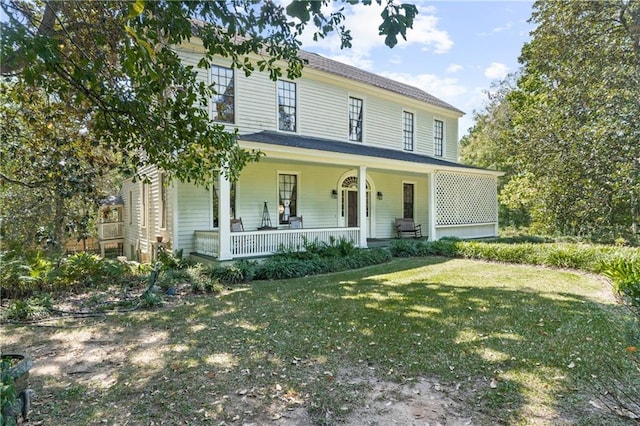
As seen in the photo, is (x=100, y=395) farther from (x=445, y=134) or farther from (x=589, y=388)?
(x=445, y=134)

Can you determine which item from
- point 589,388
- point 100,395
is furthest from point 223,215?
point 589,388

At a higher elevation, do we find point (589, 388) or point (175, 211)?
point (175, 211)

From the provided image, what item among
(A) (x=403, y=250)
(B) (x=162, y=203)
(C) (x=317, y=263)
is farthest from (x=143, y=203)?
(A) (x=403, y=250)

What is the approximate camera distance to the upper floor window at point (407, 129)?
16.4 meters

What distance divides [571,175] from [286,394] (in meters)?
13.2

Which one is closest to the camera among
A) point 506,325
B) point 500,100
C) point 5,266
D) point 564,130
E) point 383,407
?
point 383,407

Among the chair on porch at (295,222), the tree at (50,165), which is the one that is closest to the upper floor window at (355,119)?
the chair on porch at (295,222)

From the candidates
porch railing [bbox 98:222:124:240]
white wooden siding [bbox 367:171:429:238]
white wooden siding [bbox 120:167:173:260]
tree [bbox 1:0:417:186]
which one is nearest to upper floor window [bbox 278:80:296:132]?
white wooden siding [bbox 367:171:429:238]

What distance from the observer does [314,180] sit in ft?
43.7

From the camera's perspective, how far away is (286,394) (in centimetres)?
315

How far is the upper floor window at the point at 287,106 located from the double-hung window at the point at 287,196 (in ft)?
5.85

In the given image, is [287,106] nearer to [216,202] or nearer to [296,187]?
[296,187]

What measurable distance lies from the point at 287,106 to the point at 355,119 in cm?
331

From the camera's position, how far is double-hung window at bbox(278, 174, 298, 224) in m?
12.5
